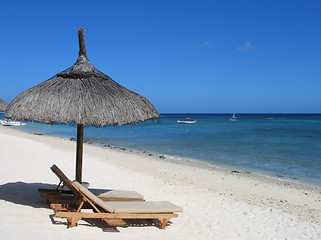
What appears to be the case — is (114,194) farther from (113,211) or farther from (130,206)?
(113,211)

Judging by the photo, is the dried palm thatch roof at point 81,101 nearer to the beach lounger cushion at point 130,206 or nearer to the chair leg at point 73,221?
the beach lounger cushion at point 130,206

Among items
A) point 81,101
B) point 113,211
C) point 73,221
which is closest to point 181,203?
point 113,211

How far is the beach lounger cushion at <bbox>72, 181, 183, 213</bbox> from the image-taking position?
→ 165 inches

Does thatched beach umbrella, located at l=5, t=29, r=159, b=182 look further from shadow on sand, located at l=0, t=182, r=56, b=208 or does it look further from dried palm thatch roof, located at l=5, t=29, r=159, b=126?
shadow on sand, located at l=0, t=182, r=56, b=208

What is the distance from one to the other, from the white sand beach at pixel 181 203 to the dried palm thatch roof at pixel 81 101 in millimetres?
1487

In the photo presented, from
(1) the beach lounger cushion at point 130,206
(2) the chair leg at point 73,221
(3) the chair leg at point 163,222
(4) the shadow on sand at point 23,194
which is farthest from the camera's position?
(4) the shadow on sand at point 23,194

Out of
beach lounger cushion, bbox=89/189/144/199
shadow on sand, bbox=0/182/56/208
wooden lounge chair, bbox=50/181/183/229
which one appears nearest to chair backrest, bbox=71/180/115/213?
wooden lounge chair, bbox=50/181/183/229

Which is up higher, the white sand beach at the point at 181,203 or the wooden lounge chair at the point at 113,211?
the wooden lounge chair at the point at 113,211

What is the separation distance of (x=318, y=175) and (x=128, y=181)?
25.0 ft

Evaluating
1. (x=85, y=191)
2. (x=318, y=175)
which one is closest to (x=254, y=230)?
(x=85, y=191)

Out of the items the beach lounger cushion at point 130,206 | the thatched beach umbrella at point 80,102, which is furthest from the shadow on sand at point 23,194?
the beach lounger cushion at point 130,206

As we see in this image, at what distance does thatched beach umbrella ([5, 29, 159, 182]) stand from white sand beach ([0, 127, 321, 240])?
114cm

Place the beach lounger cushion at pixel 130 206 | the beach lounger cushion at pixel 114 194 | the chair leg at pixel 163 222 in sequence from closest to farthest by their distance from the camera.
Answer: the beach lounger cushion at pixel 130 206
the chair leg at pixel 163 222
the beach lounger cushion at pixel 114 194

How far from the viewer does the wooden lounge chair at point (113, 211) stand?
4.11m
